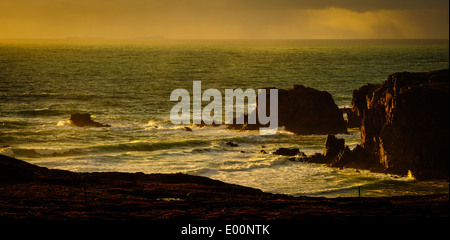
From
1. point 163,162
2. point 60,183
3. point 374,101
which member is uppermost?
point 374,101

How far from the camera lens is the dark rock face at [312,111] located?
197ft

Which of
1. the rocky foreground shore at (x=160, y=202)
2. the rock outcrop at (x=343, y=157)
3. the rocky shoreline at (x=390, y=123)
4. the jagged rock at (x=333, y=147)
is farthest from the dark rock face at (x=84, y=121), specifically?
the rocky foreground shore at (x=160, y=202)

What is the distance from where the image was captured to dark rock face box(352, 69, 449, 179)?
73.2 feet

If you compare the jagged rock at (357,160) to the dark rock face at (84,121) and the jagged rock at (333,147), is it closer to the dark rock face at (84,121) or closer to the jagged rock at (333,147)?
the jagged rock at (333,147)

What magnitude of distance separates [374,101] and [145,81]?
88036mm

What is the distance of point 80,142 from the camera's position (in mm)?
58594

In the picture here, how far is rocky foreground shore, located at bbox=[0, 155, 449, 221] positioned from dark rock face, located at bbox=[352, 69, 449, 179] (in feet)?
10.2

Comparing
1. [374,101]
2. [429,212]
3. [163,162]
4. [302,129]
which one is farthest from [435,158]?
[302,129]

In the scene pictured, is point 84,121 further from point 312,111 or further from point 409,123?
point 409,123

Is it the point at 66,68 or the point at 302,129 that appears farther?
the point at 66,68

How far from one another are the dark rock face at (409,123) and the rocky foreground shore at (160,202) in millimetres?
3123

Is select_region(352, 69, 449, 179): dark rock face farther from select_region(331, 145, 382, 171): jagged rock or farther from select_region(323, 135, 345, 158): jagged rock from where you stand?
select_region(323, 135, 345, 158): jagged rock

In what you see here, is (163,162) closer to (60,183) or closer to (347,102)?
(60,183)

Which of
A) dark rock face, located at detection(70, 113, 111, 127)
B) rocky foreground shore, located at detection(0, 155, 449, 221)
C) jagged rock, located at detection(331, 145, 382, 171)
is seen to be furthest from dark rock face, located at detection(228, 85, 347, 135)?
rocky foreground shore, located at detection(0, 155, 449, 221)
